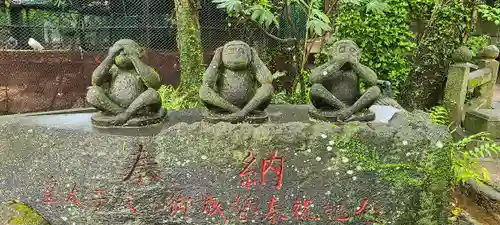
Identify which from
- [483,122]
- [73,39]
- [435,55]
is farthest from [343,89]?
[73,39]

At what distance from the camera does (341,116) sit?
320cm

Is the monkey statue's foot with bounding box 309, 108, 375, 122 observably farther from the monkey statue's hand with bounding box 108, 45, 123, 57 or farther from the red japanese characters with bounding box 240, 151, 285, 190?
the monkey statue's hand with bounding box 108, 45, 123, 57

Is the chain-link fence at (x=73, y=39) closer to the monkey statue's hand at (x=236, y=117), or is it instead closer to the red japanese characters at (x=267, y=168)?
the monkey statue's hand at (x=236, y=117)

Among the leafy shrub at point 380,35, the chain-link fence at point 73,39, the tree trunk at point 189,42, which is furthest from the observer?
the chain-link fence at point 73,39

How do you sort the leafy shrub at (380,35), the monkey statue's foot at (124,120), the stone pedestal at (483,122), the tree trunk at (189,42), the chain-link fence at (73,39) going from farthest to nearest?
1. the chain-link fence at (73,39)
2. the leafy shrub at (380,35)
3. the tree trunk at (189,42)
4. the stone pedestal at (483,122)
5. the monkey statue's foot at (124,120)

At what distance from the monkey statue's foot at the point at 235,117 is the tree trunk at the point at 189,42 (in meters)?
2.91

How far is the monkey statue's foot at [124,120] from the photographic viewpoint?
10.6 feet

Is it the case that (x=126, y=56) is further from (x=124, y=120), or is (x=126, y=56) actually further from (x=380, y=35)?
(x=380, y=35)

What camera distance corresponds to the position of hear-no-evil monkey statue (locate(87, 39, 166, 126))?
323cm

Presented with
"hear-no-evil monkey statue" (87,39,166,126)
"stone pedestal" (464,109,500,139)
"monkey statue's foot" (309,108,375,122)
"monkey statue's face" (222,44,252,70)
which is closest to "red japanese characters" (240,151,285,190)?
"monkey statue's foot" (309,108,375,122)

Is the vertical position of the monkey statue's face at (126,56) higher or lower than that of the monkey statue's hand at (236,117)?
higher

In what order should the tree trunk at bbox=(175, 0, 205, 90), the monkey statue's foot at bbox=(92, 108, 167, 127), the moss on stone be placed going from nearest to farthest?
the moss on stone → the monkey statue's foot at bbox=(92, 108, 167, 127) → the tree trunk at bbox=(175, 0, 205, 90)

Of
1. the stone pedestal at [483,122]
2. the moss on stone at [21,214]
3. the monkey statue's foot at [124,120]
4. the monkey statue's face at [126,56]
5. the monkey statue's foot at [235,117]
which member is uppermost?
the monkey statue's face at [126,56]

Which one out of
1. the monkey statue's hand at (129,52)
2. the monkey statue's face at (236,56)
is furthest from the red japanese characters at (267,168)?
the monkey statue's hand at (129,52)
